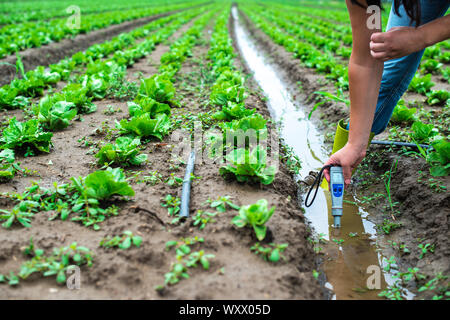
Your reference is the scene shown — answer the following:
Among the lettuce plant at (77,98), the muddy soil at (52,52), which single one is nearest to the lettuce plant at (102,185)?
the lettuce plant at (77,98)

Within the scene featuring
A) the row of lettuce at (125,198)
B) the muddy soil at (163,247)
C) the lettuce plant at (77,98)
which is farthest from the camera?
the lettuce plant at (77,98)

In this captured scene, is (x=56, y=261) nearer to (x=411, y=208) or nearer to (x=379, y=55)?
(x=379, y=55)

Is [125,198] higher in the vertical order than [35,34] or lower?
lower

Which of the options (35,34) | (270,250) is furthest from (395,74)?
(35,34)

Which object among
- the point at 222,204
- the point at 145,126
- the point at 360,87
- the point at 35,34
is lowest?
the point at 222,204

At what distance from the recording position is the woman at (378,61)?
6.52ft

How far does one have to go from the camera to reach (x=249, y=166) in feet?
Result: 8.39

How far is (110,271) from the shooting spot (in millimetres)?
1914

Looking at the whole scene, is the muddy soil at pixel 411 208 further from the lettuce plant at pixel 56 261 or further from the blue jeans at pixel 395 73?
the lettuce plant at pixel 56 261

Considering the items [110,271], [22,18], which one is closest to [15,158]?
[110,271]

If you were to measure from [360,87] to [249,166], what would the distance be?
0.92m

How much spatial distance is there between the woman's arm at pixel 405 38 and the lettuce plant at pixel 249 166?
1.03 metres

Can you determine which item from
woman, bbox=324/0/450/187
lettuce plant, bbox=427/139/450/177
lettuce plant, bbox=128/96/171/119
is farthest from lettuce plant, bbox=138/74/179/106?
lettuce plant, bbox=427/139/450/177

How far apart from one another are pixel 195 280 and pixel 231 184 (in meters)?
1.02
